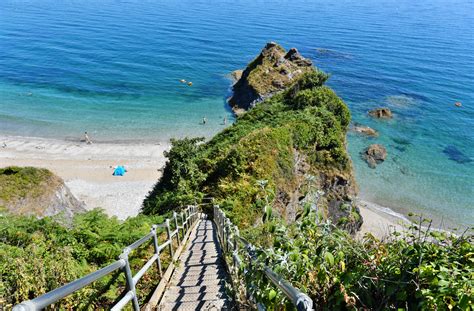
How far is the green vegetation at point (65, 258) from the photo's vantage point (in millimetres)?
4762

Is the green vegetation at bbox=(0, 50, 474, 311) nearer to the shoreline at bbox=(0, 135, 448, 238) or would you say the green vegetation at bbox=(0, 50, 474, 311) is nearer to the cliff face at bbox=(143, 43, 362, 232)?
the cliff face at bbox=(143, 43, 362, 232)

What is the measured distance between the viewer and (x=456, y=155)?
1448 inches

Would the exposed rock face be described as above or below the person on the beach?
above

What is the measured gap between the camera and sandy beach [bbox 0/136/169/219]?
91.1 ft

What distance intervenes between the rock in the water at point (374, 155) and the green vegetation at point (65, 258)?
29.9m

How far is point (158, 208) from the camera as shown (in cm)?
1714

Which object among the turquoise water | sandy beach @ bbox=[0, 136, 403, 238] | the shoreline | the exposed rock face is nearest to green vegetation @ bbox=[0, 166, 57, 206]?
the shoreline

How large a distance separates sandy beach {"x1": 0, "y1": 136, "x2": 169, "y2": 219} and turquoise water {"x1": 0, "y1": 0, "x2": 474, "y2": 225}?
120 inches

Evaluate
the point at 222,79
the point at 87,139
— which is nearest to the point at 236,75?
the point at 222,79

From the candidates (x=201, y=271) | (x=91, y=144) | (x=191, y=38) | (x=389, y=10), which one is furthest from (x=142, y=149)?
(x=389, y=10)

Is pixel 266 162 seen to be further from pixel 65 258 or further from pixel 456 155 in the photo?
pixel 456 155

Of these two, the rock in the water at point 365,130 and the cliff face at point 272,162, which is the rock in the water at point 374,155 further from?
the cliff face at point 272,162

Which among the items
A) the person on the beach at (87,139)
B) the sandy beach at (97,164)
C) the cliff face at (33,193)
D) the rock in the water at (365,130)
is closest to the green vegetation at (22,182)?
the cliff face at (33,193)

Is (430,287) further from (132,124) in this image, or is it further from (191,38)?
(191,38)
